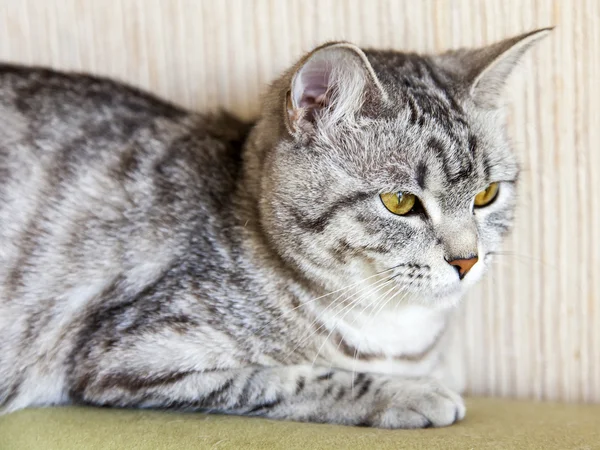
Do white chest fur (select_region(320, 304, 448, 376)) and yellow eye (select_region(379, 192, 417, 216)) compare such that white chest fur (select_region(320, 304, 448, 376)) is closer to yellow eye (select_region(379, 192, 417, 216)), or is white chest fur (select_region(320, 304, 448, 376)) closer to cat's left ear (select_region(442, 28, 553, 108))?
yellow eye (select_region(379, 192, 417, 216))

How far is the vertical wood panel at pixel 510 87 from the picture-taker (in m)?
1.39

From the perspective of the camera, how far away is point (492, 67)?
1.19 meters

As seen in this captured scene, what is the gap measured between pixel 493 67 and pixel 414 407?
0.59 meters

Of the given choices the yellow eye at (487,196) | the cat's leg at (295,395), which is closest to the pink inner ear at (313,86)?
the yellow eye at (487,196)

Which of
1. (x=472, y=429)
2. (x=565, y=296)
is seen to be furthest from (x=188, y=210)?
(x=565, y=296)

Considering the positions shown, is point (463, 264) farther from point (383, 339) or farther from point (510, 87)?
point (510, 87)

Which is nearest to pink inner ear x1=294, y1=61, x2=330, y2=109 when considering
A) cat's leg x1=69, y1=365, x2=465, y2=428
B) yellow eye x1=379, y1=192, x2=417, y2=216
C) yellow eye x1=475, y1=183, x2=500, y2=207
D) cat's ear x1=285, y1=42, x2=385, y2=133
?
cat's ear x1=285, y1=42, x2=385, y2=133

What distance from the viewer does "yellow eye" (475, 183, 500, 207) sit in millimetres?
1184

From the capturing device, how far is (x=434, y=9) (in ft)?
4.69

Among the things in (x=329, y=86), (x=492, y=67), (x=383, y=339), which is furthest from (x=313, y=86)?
(x=383, y=339)

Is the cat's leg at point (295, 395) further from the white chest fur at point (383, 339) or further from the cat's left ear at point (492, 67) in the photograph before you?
the cat's left ear at point (492, 67)

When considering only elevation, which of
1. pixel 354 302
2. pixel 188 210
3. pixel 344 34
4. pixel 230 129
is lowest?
pixel 354 302

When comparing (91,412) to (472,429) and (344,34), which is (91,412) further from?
(344,34)

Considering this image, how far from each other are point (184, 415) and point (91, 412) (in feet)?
0.54
